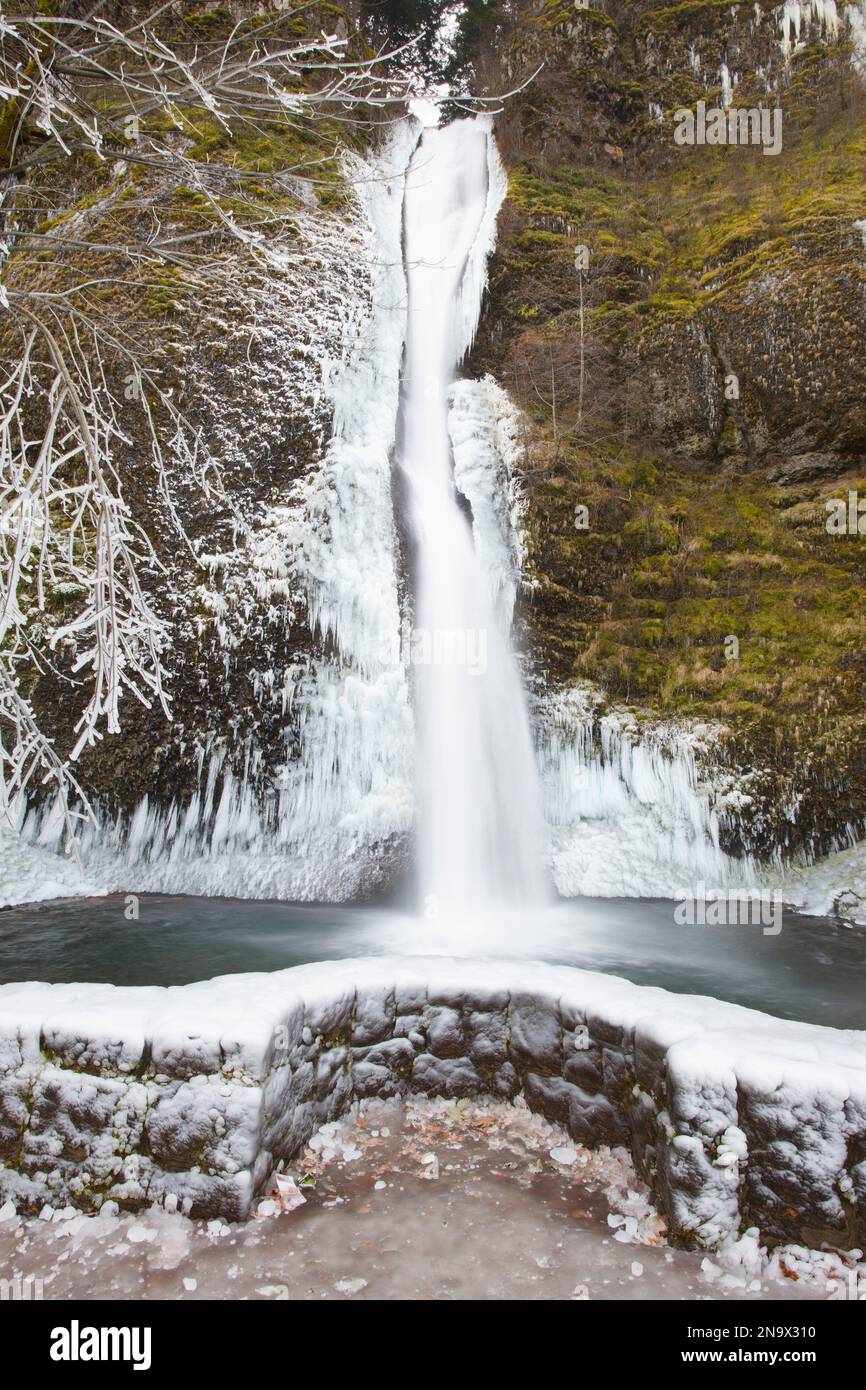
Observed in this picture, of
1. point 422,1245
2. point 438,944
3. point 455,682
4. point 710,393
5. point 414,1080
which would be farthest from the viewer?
point 710,393

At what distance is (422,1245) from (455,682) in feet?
21.2

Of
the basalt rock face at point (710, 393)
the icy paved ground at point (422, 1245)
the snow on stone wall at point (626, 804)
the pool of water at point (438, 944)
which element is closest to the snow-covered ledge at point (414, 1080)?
the icy paved ground at point (422, 1245)

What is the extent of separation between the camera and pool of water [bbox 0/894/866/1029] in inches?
206

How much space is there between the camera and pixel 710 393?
424 inches

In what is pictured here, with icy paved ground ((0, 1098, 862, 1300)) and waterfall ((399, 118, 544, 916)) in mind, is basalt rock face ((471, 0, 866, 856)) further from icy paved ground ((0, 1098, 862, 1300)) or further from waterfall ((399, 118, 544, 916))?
icy paved ground ((0, 1098, 862, 1300))

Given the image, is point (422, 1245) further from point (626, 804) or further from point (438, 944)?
point (626, 804)

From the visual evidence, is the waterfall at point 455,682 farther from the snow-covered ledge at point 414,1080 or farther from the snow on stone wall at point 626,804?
the snow-covered ledge at point 414,1080

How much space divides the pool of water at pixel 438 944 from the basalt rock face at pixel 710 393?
1998mm

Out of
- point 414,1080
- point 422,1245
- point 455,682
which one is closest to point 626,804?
point 455,682

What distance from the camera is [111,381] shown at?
913 cm

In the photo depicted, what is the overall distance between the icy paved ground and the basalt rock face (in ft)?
19.6

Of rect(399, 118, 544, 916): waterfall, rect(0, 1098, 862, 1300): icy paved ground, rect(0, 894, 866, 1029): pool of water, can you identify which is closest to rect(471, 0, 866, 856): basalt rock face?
rect(399, 118, 544, 916): waterfall

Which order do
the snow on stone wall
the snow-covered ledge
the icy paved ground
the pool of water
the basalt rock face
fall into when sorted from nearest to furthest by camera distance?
the icy paved ground → the snow-covered ledge → the pool of water → the snow on stone wall → the basalt rock face
